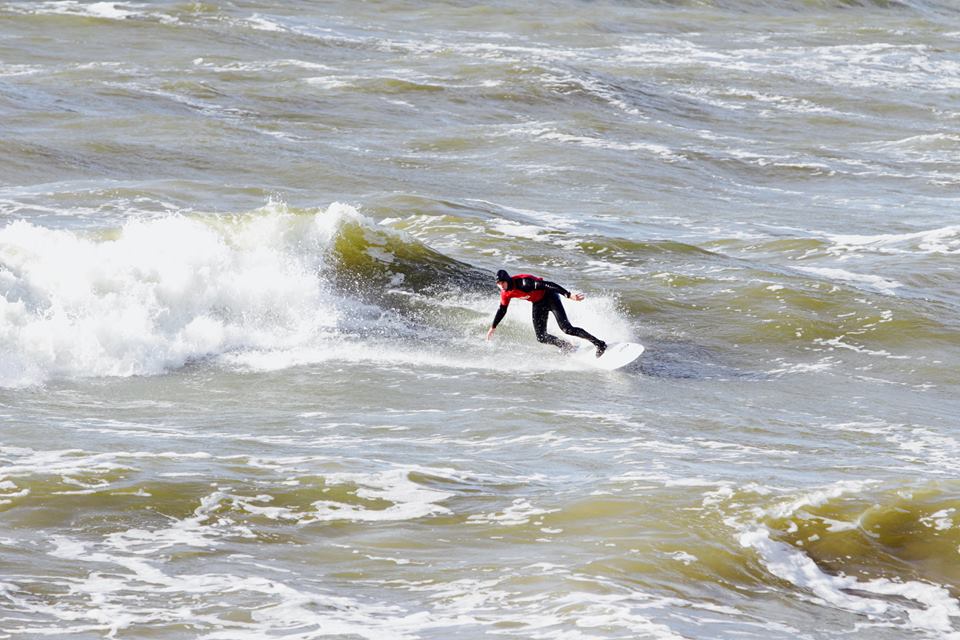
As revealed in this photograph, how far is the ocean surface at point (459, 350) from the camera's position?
924cm

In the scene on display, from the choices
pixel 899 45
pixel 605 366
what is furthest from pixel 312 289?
pixel 899 45

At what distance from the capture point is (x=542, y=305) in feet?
55.5

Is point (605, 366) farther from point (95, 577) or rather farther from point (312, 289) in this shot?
point (95, 577)

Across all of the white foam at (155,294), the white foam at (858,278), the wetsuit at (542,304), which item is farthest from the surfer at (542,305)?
the white foam at (858,278)

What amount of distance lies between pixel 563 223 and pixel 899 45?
94.7ft

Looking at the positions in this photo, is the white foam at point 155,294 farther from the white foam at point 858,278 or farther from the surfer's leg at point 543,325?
the white foam at point 858,278

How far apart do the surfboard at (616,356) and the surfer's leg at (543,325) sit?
1.19ft

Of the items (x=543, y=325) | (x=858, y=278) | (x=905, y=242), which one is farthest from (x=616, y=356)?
(x=905, y=242)

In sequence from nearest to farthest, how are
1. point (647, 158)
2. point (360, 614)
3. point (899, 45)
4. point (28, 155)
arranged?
point (360, 614)
point (28, 155)
point (647, 158)
point (899, 45)

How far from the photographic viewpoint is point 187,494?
420 inches

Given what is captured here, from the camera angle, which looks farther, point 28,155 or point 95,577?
point 28,155

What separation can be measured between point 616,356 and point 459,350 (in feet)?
6.41

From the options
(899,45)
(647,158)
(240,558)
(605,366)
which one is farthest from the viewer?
(899,45)

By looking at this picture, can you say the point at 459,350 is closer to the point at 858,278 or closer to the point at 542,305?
the point at 542,305
